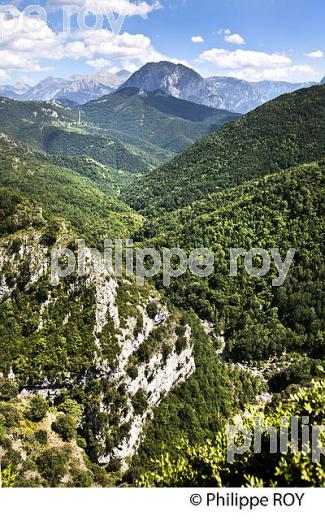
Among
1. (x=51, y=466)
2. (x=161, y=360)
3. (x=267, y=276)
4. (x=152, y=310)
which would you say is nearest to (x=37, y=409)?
(x=51, y=466)

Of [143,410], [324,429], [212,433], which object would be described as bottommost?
[212,433]

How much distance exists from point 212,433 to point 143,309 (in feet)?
92.3

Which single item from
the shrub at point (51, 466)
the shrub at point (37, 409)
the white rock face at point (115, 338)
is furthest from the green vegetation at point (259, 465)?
the white rock face at point (115, 338)

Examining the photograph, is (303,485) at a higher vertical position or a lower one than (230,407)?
higher

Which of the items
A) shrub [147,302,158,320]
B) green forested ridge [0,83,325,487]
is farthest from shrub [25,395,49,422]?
shrub [147,302,158,320]

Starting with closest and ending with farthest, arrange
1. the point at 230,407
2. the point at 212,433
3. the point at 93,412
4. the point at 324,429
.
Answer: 1. the point at 324,429
2. the point at 93,412
3. the point at 212,433
4. the point at 230,407

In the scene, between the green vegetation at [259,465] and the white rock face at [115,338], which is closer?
the green vegetation at [259,465]

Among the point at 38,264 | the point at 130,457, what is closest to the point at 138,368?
the point at 130,457

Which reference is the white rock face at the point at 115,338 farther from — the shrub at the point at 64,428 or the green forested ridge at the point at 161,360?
the shrub at the point at 64,428

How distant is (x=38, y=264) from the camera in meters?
80.8

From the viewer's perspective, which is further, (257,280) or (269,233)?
(269,233)

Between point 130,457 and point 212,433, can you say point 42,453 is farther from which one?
point 212,433

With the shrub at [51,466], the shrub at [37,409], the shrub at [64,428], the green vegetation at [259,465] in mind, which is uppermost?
the green vegetation at [259,465]

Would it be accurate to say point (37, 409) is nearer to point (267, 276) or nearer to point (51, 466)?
point (51, 466)
